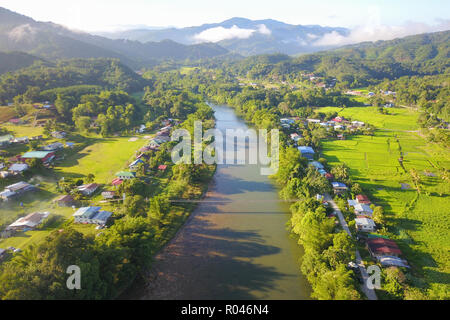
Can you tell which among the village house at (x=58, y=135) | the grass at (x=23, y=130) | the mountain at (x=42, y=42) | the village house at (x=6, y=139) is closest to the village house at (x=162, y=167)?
the village house at (x=58, y=135)

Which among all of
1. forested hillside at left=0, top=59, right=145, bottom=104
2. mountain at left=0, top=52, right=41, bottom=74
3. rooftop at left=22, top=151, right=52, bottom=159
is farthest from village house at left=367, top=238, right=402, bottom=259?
mountain at left=0, top=52, right=41, bottom=74

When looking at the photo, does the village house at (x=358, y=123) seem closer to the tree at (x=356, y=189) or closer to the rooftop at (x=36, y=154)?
the tree at (x=356, y=189)

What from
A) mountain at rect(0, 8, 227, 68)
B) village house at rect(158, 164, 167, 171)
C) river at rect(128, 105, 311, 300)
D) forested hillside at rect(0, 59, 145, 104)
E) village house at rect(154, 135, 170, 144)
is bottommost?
river at rect(128, 105, 311, 300)

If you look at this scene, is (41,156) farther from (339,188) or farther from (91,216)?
(339,188)

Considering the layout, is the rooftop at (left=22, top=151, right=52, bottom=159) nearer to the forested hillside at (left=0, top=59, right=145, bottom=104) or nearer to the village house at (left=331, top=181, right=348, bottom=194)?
the forested hillside at (left=0, top=59, right=145, bottom=104)

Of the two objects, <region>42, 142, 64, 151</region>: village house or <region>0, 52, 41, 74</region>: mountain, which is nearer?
<region>42, 142, 64, 151</region>: village house

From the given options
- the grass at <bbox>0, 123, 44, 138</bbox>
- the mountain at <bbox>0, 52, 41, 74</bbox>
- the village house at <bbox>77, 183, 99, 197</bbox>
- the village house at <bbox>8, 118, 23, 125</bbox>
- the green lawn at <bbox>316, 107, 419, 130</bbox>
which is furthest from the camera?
the mountain at <bbox>0, 52, 41, 74</bbox>

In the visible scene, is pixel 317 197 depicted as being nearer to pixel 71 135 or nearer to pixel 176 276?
pixel 176 276
